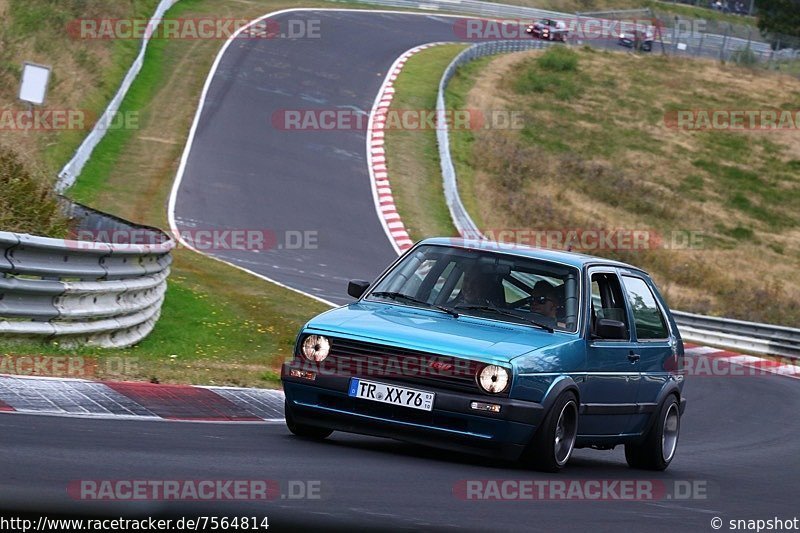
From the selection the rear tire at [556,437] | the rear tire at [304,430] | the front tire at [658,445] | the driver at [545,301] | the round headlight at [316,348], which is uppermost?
the driver at [545,301]

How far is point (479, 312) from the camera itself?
30.3 ft

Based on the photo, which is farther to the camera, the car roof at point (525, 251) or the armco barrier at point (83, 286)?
the armco barrier at point (83, 286)

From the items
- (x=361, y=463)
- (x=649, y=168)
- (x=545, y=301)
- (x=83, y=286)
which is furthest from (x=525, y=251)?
(x=649, y=168)

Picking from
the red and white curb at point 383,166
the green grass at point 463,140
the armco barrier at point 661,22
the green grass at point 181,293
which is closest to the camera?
the green grass at point 181,293

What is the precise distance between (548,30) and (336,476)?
189 feet

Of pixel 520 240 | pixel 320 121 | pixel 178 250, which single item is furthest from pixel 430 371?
pixel 320 121

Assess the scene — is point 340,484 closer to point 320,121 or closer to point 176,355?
point 176,355

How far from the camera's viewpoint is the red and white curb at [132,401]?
8.84m

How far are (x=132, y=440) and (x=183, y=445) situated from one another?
30 cm

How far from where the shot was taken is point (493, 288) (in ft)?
30.8

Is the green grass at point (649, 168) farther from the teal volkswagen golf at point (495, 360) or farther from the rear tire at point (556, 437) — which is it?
the rear tire at point (556, 437)

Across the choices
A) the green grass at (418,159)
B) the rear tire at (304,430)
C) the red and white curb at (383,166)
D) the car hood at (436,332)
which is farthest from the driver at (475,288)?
the green grass at (418,159)

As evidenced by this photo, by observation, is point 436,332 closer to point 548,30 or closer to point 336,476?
point 336,476

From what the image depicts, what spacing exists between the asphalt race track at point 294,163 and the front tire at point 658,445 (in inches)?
422
